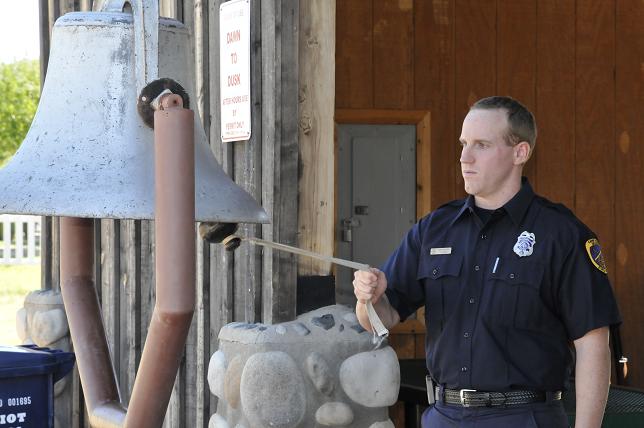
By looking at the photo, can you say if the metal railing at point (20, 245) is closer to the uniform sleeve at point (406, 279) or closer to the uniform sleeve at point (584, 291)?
the uniform sleeve at point (406, 279)

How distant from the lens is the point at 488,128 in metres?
3.38

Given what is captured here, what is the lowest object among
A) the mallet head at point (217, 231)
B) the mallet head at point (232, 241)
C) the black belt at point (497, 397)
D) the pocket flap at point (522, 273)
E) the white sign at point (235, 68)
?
the black belt at point (497, 397)

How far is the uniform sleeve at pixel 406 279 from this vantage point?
3598mm

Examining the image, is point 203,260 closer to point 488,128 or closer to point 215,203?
point 488,128

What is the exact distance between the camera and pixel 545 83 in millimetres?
7457

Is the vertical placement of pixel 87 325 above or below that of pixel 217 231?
below

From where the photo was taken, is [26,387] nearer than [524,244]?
No

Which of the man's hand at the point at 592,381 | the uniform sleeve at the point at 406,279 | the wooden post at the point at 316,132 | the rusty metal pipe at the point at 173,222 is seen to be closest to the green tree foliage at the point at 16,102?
the wooden post at the point at 316,132

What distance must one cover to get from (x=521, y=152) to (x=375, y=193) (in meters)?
3.82

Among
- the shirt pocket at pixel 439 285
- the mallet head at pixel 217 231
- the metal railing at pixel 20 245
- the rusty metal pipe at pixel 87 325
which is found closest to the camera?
the rusty metal pipe at pixel 87 325

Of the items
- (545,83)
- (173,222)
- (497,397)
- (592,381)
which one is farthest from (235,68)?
(545,83)

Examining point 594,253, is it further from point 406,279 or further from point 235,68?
point 235,68

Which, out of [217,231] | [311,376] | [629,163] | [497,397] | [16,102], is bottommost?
[311,376]

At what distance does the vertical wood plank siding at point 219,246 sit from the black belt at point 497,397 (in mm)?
1253
